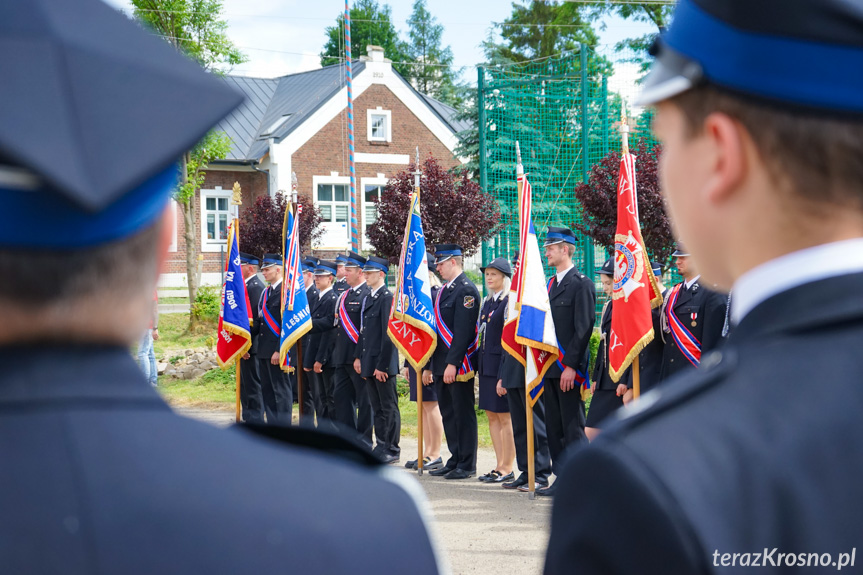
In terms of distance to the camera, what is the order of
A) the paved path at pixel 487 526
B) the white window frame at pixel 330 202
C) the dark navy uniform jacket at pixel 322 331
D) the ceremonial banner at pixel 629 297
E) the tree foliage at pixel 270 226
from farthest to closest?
1. the white window frame at pixel 330 202
2. the tree foliage at pixel 270 226
3. the dark navy uniform jacket at pixel 322 331
4. the ceremonial banner at pixel 629 297
5. the paved path at pixel 487 526

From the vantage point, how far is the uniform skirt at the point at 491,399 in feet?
27.3

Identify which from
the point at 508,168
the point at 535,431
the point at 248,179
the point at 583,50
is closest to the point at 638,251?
the point at 535,431

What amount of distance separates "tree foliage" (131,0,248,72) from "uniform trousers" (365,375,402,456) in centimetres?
1365

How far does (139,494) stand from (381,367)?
8.78 meters

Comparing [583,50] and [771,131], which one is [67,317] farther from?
[583,50]

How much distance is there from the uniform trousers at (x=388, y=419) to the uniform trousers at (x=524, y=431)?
1852 millimetres

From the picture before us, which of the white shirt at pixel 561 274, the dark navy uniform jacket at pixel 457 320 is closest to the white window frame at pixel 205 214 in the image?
the dark navy uniform jacket at pixel 457 320

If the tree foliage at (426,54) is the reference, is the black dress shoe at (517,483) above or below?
below

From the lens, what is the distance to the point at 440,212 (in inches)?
615

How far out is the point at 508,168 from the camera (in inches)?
664

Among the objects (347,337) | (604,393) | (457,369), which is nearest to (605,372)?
(604,393)

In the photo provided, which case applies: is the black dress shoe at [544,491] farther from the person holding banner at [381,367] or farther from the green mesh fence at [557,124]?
the green mesh fence at [557,124]

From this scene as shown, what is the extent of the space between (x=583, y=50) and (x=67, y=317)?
47.1 ft

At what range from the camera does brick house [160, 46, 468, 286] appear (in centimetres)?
2800
